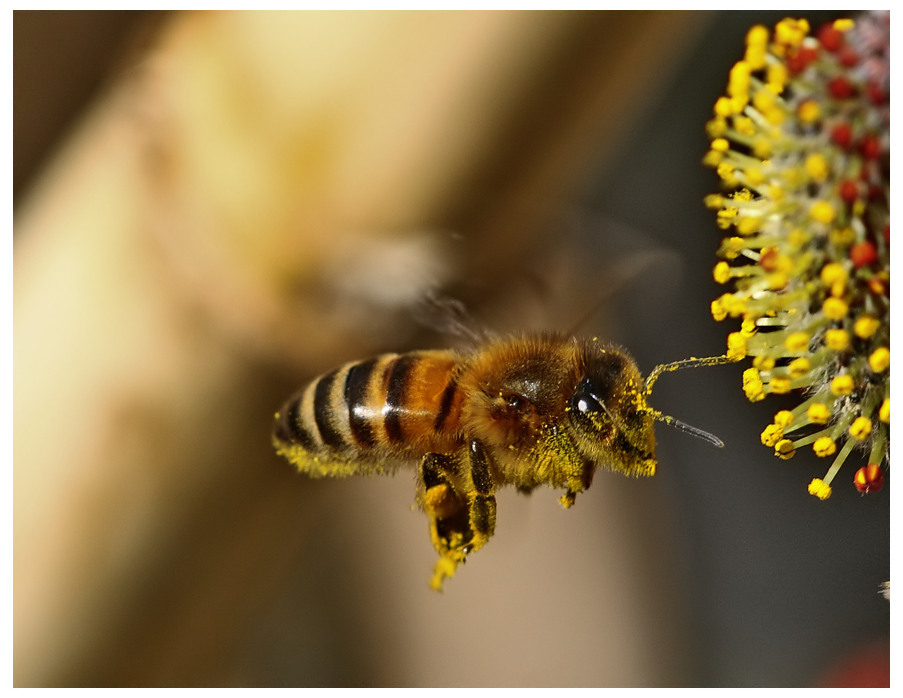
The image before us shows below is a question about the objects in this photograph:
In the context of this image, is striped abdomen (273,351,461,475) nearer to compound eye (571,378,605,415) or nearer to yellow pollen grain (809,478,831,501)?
compound eye (571,378,605,415)

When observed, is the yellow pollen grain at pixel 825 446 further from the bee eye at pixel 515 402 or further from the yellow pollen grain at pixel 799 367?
the bee eye at pixel 515 402

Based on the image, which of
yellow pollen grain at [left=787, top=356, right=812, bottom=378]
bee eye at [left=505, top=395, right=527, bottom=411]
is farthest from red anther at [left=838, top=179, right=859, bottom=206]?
bee eye at [left=505, top=395, right=527, bottom=411]

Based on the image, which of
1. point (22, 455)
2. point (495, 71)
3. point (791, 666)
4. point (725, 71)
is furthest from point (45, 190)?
point (791, 666)

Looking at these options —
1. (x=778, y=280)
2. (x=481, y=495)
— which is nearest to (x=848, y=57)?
(x=778, y=280)

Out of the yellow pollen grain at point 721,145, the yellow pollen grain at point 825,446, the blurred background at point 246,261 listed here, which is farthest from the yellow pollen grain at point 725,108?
the yellow pollen grain at point 825,446

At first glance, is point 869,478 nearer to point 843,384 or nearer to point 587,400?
point 843,384
